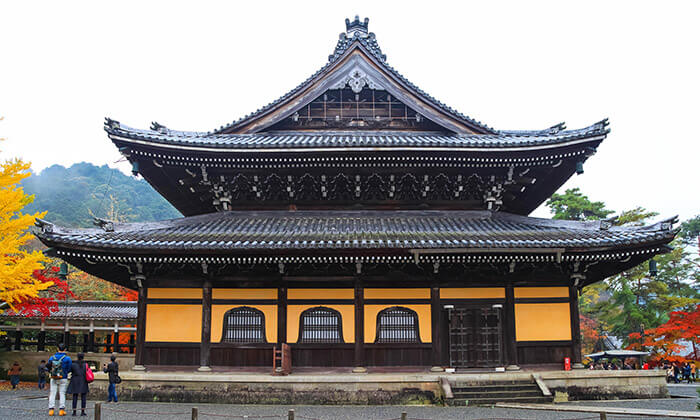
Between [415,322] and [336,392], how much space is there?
3248 millimetres

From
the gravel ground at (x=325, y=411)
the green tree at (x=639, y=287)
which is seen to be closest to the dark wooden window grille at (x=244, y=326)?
the gravel ground at (x=325, y=411)

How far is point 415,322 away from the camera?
15.3 m

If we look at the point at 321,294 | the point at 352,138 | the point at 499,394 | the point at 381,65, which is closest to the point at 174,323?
the point at 321,294

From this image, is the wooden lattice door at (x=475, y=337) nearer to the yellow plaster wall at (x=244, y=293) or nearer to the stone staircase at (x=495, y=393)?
the stone staircase at (x=495, y=393)

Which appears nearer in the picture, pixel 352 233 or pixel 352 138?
pixel 352 233

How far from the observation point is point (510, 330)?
15.2 m

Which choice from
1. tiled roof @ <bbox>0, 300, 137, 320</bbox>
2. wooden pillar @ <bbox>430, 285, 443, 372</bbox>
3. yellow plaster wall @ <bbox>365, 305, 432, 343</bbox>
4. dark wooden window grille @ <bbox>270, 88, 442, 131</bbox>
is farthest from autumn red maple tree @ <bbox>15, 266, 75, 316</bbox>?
wooden pillar @ <bbox>430, 285, 443, 372</bbox>

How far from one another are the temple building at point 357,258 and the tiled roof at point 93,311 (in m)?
14.1

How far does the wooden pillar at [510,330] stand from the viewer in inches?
590

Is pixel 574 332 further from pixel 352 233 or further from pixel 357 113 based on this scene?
pixel 357 113

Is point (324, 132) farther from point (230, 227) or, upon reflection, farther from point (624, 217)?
point (624, 217)

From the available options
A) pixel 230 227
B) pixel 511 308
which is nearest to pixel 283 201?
pixel 230 227

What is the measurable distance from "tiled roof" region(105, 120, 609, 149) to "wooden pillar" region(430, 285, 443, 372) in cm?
466

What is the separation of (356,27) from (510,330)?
1335cm
